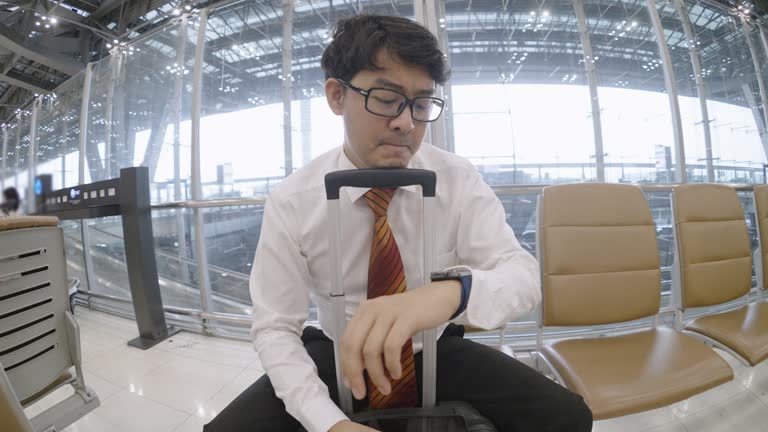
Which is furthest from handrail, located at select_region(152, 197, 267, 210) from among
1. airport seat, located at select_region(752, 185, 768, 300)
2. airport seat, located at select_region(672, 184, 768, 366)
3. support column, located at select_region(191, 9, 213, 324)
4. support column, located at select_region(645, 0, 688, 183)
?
support column, located at select_region(645, 0, 688, 183)

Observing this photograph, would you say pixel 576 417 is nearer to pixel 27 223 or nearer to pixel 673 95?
pixel 27 223

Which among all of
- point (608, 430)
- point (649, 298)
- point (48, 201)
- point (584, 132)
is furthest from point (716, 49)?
point (48, 201)

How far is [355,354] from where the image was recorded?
0.42 metres

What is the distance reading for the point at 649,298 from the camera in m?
1.24

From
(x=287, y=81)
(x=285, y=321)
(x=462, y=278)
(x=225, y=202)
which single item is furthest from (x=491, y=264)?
(x=287, y=81)

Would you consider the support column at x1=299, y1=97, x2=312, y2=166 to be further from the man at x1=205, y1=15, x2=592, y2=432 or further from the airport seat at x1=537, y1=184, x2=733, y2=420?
the airport seat at x1=537, y1=184, x2=733, y2=420

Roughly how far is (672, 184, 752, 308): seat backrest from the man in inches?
52.3

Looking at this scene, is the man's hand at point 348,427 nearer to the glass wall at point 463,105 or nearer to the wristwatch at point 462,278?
the wristwatch at point 462,278

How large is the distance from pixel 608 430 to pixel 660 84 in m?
3.73

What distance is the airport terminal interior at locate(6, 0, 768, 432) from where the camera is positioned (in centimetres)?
92

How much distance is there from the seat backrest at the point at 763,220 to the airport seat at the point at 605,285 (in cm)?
110

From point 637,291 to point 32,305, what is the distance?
7.94 ft

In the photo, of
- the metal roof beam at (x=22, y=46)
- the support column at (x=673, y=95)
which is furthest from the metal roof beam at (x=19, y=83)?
the support column at (x=673, y=95)

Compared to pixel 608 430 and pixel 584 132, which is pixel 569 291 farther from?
pixel 584 132
